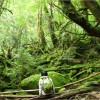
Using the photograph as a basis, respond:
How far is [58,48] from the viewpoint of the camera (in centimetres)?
778

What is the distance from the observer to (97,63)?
6688 millimetres

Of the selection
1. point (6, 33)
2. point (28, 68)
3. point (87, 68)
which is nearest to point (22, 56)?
point (28, 68)

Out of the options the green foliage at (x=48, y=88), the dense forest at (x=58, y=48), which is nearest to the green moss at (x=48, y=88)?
the green foliage at (x=48, y=88)

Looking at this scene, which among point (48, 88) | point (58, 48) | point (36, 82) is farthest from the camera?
point (58, 48)

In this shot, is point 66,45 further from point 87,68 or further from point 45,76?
point 45,76

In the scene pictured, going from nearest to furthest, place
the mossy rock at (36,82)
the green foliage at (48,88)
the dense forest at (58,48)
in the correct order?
1. the green foliage at (48,88)
2. the dense forest at (58,48)
3. the mossy rock at (36,82)

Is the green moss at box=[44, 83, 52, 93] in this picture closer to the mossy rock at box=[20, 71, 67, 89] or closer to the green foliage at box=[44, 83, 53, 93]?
the green foliage at box=[44, 83, 53, 93]

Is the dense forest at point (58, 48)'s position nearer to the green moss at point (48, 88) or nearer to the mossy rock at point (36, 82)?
the mossy rock at point (36, 82)

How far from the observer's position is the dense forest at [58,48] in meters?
5.32

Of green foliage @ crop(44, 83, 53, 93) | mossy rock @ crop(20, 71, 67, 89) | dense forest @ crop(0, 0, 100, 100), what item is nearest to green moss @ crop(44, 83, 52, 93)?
green foliage @ crop(44, 83, 53, 93)

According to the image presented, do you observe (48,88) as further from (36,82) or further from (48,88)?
(36,82)

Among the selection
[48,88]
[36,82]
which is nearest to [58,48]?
[36,82]

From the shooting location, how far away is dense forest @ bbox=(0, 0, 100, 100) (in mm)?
5324

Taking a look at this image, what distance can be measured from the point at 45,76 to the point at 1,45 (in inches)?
201
